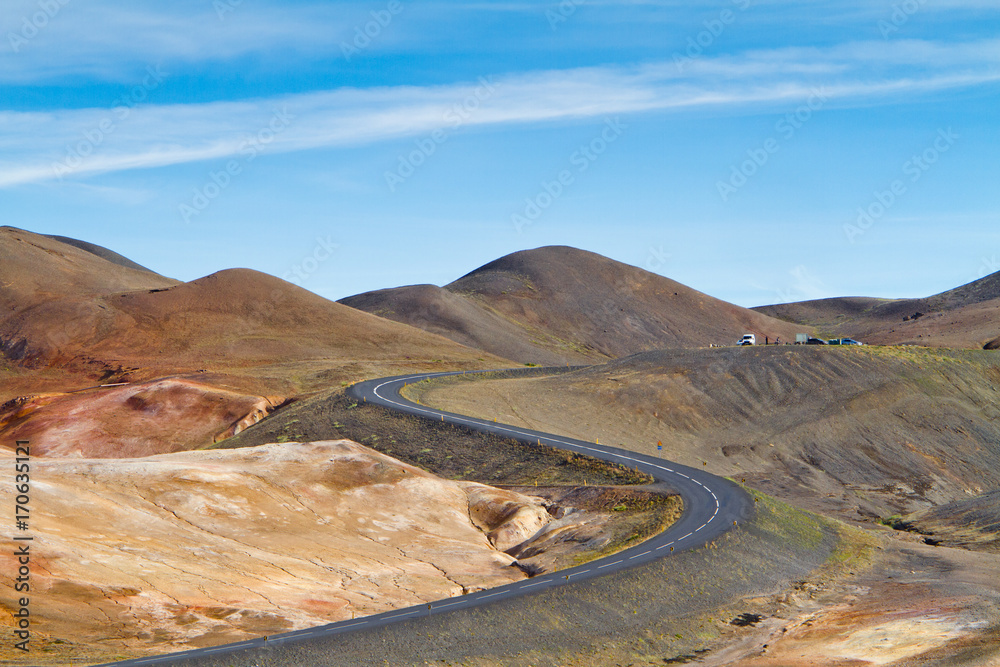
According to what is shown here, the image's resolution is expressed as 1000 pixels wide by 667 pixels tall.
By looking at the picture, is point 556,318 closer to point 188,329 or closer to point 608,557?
point 188,329

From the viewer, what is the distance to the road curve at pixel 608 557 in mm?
23812

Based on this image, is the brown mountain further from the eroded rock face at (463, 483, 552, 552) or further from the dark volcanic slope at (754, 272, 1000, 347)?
the dark volcanic slope at (754, 272, 1000, 347)

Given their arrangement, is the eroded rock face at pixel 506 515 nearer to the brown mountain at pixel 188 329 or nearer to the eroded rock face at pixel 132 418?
the eroded rock face at pixel 132 418

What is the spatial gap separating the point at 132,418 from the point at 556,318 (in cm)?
12050

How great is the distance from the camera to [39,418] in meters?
70.6

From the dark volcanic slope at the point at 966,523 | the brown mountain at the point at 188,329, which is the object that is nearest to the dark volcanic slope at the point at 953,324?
the brown mountain at the point at 188,329

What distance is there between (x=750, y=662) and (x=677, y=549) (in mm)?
7838

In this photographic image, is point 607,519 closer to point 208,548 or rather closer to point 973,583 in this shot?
point 973,583

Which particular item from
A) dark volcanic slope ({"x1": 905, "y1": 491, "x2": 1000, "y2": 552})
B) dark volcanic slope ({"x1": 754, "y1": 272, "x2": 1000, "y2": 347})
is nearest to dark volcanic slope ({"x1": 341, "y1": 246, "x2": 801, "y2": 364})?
dark volcanic slope ({"x1": 754, "y1": 272, "x2": 1000, "y2": 347})

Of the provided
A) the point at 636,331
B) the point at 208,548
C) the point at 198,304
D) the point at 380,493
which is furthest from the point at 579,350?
the point at 208,548

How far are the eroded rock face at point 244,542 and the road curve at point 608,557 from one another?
209 cm

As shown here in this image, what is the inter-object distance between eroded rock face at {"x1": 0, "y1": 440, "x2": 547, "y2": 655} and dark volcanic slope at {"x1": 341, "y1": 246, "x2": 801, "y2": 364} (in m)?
107

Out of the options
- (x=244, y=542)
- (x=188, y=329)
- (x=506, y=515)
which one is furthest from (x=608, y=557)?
(x=188, y=329)

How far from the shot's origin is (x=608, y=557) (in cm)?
3259
